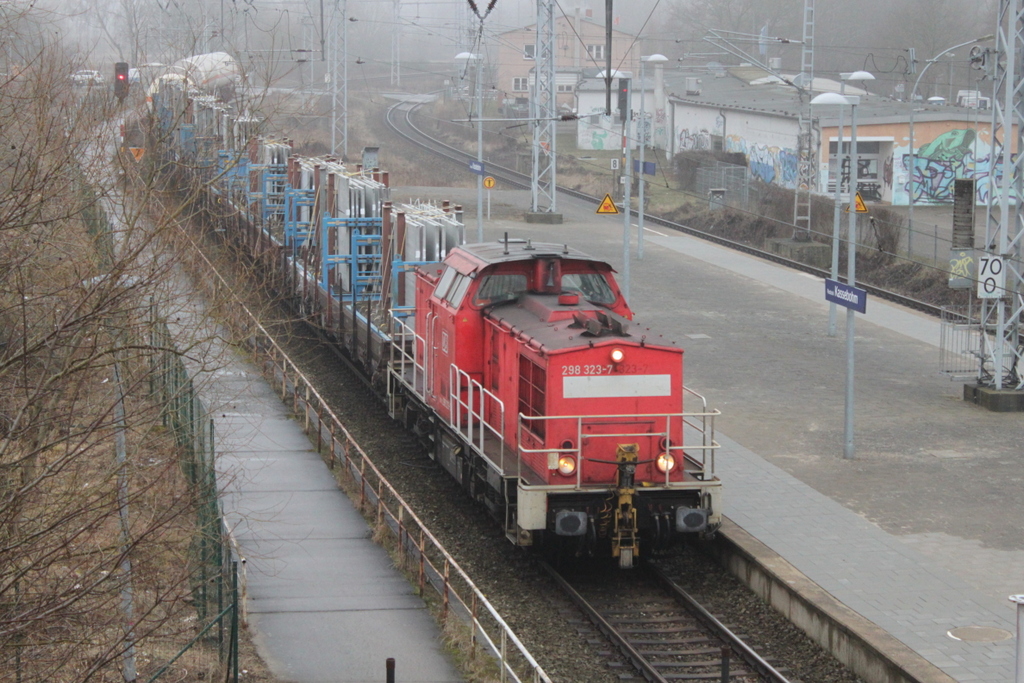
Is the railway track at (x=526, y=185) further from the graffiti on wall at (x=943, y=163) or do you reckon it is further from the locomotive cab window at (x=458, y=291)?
the locomotive cab window at (x=458, y=291)

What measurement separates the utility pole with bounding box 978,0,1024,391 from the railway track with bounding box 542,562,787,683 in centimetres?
977

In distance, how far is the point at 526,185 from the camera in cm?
5622

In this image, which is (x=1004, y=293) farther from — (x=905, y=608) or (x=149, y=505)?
(x=149, y=505)

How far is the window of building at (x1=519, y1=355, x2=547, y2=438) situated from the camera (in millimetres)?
13008

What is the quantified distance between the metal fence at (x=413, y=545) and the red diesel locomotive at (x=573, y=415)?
912 millimetres

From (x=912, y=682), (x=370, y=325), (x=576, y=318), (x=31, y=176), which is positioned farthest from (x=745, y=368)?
(x=31, y=176)

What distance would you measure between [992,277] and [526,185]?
37.4 metres

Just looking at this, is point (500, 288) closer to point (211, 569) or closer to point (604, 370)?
point (604, 370)

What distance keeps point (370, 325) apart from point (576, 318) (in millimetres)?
8004

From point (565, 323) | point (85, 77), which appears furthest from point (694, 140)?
point (565, 323)

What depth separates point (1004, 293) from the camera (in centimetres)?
2017

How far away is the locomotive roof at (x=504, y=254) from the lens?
1442cm

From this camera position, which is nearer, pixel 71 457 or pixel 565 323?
pixel 71 457

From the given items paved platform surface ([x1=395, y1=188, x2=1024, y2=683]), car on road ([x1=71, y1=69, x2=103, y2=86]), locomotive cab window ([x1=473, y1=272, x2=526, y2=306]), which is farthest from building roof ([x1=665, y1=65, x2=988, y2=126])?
locomotive cab window ([x1=473, y1=272, x2=526, y2=306])
